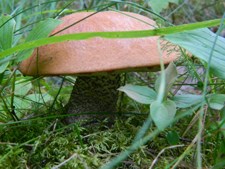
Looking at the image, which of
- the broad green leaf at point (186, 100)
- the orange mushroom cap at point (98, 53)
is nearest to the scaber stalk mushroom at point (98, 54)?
the orange mushroom cap at point (98, 53)

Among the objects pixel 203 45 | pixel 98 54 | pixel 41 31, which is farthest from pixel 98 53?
pixel 203 45

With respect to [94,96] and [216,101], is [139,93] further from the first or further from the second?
[94,96]

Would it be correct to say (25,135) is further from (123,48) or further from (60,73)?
(123,48)

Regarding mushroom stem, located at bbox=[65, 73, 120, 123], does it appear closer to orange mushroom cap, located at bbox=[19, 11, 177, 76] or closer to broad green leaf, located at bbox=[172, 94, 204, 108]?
orange mushroom cap, located at bbox=[19, 11, 177, 76]

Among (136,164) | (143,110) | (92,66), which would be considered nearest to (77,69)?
(92,66)

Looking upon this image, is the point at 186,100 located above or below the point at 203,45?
below

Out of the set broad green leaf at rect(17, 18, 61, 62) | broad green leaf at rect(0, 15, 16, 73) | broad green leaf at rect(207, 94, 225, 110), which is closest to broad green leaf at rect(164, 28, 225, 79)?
broad green leaf at rect(207, 94, 225, 110)
